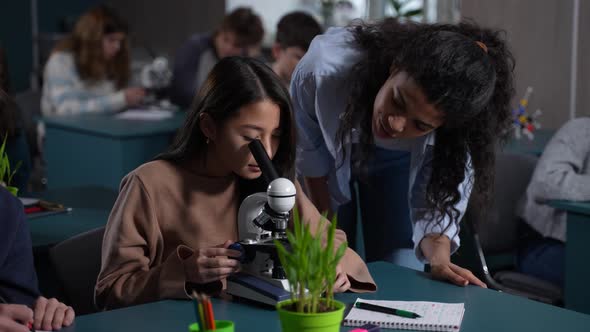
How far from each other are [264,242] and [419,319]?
305mm

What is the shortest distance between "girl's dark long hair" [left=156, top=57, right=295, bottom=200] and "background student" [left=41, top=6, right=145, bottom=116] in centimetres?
302

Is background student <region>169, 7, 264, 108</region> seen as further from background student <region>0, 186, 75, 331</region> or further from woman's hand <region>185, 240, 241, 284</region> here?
woman's hand <region>185, 240, 241, 284</region>

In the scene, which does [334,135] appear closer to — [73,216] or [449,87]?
[449,87]

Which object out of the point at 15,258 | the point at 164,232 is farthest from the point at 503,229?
the point at 15,258

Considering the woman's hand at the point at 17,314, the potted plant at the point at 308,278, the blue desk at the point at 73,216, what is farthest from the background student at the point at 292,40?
the potted plant at the point at 308,278

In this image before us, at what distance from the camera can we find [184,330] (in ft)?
4.44

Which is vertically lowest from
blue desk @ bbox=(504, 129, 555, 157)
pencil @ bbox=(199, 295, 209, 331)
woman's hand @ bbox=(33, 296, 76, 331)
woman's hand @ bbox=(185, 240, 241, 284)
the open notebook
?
blue desk @ bbox=(504, 129, 555, 157)

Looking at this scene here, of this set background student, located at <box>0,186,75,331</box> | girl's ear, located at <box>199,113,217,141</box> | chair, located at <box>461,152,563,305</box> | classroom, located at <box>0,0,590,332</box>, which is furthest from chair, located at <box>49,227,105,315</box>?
chair, located at <box>461,152,563,305</box>

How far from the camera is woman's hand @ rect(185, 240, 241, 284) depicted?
1.47 metres

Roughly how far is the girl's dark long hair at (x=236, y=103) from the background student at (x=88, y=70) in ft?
9.92

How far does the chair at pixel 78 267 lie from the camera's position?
6.05 ft

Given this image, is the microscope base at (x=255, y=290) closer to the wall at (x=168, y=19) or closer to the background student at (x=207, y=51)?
the background student at (x=207, y=51)

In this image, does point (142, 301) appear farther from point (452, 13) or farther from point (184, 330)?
point (452, 13)

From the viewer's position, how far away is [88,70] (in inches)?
189
